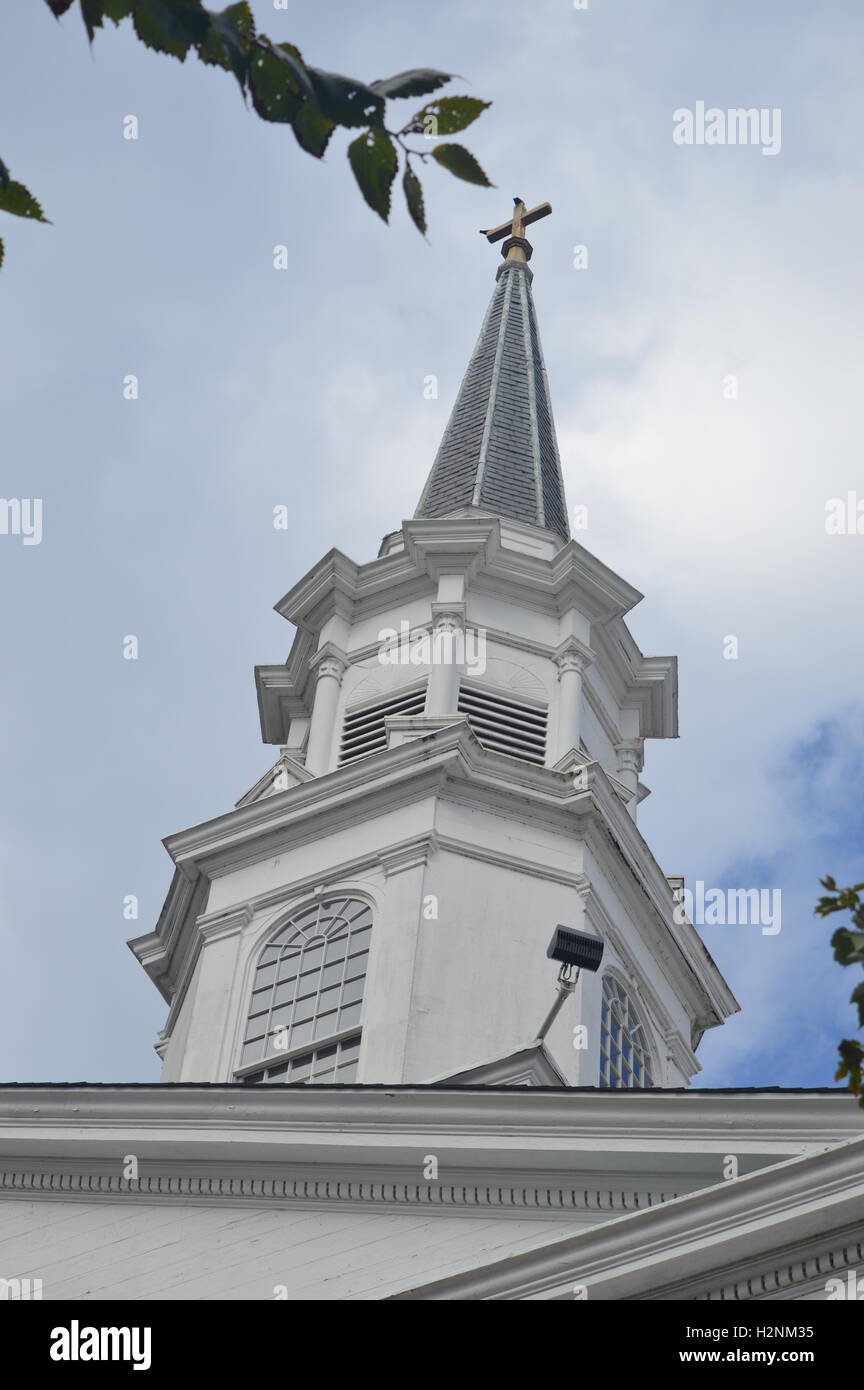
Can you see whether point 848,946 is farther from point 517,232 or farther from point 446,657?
point 517,232

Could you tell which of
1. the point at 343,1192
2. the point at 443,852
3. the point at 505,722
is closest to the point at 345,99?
the point at 343,1192

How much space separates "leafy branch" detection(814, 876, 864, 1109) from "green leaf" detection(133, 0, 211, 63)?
278 centimetres

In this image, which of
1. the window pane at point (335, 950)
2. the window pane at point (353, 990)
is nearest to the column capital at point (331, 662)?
the window pane at point (335, 950)

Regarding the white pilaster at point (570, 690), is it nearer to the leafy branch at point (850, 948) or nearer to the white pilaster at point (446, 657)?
the white pilaster at point (446, 657)

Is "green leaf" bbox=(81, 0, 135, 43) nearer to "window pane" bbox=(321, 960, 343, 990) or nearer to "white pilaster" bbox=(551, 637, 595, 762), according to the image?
"window pane" bbox=(321, 960, 343, 990)

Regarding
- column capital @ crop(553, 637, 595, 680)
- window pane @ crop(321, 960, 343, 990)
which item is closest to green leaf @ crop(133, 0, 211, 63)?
window pane @ crop(321, 960, 343, 990)

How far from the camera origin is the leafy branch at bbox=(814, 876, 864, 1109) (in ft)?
19.3

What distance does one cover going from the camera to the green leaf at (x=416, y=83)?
17.2 feet

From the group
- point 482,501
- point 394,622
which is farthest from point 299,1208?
point 482,501

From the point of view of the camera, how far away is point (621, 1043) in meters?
22.9

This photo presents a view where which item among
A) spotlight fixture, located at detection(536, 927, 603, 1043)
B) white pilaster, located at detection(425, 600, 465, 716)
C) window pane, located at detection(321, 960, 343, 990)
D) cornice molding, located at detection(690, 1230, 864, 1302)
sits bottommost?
cornice molding, located at detection(690, 1230, 864, 1302)

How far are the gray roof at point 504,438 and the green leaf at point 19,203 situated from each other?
83.7ft

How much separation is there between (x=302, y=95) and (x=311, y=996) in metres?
17.1

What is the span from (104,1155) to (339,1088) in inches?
71.0
